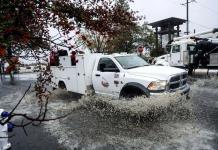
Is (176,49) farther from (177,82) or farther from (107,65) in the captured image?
(177,82)

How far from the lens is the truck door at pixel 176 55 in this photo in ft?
65.3

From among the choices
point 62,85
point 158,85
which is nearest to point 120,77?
point 158,85

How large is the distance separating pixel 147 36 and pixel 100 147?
38102 millimetres

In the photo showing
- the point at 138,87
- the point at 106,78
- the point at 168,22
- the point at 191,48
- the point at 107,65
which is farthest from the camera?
the point at 168,22

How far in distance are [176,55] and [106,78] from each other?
11.3m

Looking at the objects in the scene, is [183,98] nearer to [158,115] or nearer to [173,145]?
[158,115]

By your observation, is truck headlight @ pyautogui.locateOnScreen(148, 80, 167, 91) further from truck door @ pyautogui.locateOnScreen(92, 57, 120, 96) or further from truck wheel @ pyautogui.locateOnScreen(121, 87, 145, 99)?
truck door @ pyautogui.locateOnScreen(92, 57, 120, 96)

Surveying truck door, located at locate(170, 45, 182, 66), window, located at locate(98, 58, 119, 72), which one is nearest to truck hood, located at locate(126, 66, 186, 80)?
window, located at locate(98, 58, 119, 72)

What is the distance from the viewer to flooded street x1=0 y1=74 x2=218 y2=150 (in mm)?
6633

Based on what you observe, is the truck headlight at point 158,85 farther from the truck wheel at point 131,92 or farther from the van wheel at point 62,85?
the van wheel at point 62,85

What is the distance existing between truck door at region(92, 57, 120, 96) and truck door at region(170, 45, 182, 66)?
10.5m

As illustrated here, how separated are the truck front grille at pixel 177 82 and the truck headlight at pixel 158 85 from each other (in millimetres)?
264

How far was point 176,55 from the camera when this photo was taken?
66.2 feet

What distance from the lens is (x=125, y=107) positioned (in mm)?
8469
